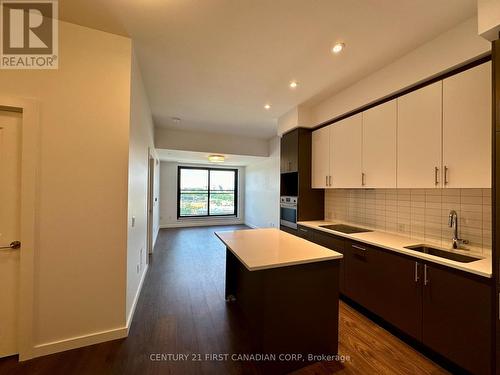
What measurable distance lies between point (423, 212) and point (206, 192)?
22.9 ft

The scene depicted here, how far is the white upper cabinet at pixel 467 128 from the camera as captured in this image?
5.47 ft

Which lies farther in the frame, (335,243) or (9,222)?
(335,243)

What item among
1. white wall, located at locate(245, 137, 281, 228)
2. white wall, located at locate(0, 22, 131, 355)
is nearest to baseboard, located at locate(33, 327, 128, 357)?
white wall, located at locate(0, 22, 131, 355)

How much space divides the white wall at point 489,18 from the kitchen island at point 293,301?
1826mm

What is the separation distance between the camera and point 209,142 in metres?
5.43

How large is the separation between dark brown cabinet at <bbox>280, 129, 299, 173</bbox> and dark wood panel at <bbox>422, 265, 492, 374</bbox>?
91.5 inches

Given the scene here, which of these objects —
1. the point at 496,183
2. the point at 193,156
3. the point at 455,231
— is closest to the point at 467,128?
the point at 496,183

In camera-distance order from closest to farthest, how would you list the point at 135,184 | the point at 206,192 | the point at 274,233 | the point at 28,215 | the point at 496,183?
the point at 496,183 → the point at 28,215 → the point at 135,184 → the point at 274,233 → the point at 206,192

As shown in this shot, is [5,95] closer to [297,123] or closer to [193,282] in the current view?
[193,282]

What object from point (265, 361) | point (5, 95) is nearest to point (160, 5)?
point (5, 95)

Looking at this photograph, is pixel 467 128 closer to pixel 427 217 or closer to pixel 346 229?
pixel 427 217

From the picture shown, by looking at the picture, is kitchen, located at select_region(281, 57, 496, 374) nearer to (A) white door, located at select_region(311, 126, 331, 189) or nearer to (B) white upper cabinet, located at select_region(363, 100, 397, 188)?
(B) white upper cabinet, located at select_region(363, 100, 397, 188)

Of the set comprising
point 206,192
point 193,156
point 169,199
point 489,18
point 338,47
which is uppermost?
point 338,47

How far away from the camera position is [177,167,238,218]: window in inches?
316
